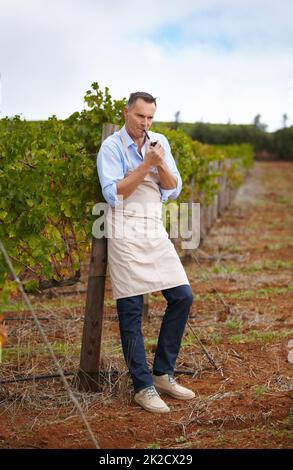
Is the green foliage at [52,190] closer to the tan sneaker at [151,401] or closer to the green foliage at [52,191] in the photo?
the green foliage at [52,191]

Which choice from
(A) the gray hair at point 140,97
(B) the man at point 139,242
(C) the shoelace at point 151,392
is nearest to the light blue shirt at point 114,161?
(B) the man at point 139,242

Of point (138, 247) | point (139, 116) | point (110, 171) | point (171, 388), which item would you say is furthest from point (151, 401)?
point (139, 116)

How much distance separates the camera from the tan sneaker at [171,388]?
4.48 meters

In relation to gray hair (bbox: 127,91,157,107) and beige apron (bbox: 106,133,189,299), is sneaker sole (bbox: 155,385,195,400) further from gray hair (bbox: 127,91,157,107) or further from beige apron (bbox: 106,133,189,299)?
gray hair (bbox: 127,91,157,107)

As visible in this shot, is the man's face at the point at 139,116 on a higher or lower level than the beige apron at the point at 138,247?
higher

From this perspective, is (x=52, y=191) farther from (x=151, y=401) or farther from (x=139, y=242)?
(x=151, y=401)

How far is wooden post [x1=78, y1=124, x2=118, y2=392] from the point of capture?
4.54 meters

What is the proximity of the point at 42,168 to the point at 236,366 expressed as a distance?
194 cm

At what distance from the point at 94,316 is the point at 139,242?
2.04 ft

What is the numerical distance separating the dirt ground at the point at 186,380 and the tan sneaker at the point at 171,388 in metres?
0.05

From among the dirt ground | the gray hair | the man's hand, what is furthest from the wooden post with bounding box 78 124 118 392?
the man's hand

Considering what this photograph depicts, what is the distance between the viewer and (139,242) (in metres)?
4.28

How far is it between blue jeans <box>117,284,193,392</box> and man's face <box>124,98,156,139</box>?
3.10 ft
